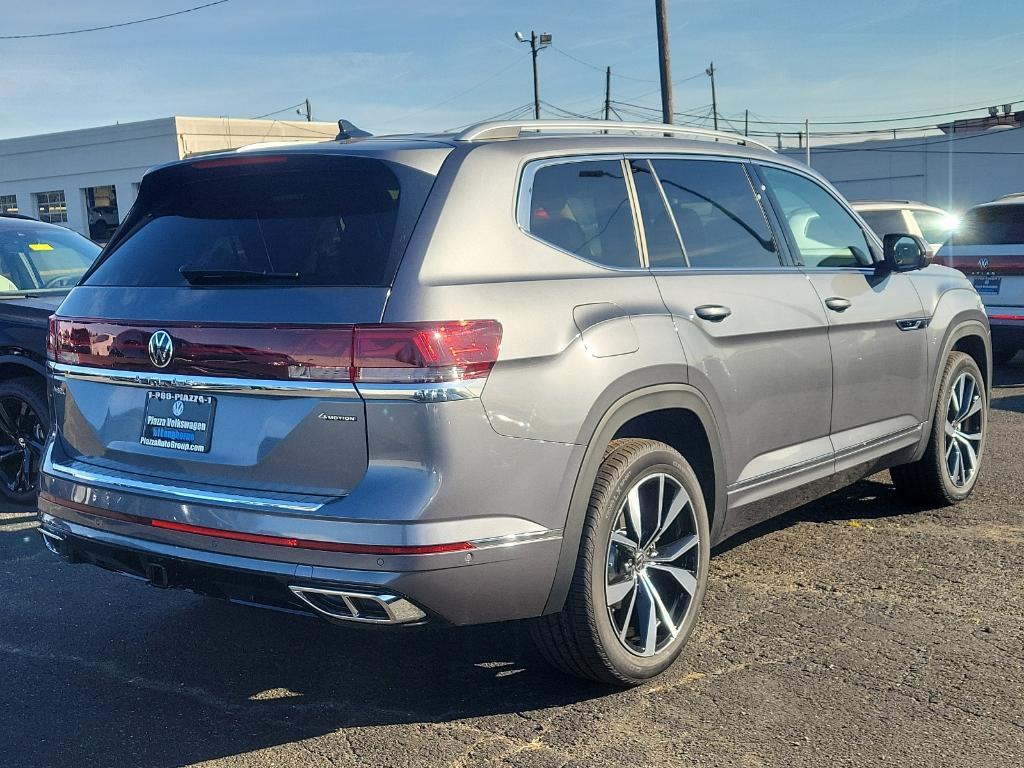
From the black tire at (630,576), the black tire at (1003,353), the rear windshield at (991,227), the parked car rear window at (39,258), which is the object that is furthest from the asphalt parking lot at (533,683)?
the black tire at (1003,353)

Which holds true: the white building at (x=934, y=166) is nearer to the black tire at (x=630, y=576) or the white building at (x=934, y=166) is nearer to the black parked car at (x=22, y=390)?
the black parked car at (x=22, y=390)

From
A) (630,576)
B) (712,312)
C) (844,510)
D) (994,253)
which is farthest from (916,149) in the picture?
(630,576)

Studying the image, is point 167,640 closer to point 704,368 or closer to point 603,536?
Result: point 603,536

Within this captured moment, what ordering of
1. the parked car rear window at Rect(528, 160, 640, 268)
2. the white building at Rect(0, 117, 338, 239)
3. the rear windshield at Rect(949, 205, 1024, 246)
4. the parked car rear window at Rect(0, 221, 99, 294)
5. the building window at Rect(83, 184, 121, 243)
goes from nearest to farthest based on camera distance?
the parked car rear window at Rect(528, 160, 640, 268) < the parked car rear window at Rect(0, 221, 99, 294) < the rear windshield at Rect(949, 205, 1024, 246) < the white building at Rect(0, 117, 338, 239) < the building window at Rect(83, 184, 121, 243)

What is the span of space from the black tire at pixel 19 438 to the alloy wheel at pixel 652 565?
4.20 m

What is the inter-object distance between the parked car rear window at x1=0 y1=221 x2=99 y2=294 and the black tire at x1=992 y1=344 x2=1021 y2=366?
26.4ft

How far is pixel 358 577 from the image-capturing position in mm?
3105

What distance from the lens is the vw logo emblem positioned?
344 cm

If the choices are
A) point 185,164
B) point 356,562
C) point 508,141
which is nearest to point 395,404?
point 356,562

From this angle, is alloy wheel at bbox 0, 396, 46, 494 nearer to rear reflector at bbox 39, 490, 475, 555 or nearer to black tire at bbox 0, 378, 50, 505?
black tire at bbox 0, 378, 50, 505

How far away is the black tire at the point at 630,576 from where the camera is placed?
11.5ft

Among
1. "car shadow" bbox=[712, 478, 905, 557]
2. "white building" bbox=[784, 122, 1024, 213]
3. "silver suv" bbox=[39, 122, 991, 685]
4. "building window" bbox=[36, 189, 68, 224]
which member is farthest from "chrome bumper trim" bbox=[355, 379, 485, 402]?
"white building" bbox=[784, 122, 1024, 213]

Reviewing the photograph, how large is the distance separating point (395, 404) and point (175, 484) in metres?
0.82

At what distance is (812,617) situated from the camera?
4410 mm
